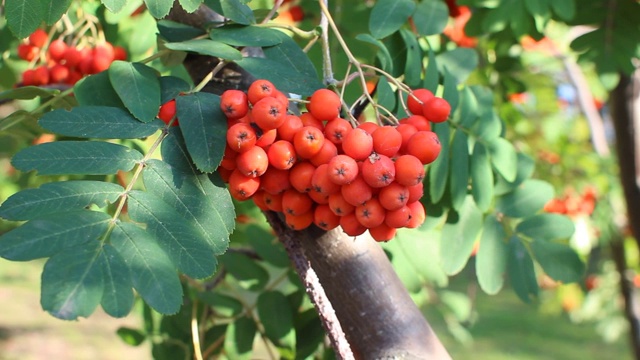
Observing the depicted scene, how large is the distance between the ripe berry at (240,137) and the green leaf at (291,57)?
14 cm

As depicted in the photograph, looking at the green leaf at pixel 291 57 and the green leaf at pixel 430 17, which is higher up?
the green leaf at pixel 291 57

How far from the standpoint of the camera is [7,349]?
4.60 meters

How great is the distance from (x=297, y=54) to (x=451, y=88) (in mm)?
365

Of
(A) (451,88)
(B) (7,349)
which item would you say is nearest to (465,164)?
(A) (451,88)

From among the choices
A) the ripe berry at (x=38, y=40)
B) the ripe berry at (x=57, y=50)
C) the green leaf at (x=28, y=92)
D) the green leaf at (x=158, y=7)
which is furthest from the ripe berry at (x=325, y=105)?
the ripe berry at (x=38, y=40)

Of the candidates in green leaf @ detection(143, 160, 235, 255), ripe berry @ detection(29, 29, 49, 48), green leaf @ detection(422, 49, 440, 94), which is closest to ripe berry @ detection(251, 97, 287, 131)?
green leaf @ detection(143, 160, 235, 255)

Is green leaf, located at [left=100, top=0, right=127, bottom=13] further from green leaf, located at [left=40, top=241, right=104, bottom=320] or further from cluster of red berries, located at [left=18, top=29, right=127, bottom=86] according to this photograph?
cluster of red berries, located at [left=18, top=29, right=127, bottom=86]

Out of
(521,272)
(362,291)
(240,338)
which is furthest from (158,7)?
(521,272)

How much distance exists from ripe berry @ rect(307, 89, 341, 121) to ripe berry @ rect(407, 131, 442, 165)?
3.9 inches

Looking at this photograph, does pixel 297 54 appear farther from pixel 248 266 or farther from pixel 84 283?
pixel 248 266

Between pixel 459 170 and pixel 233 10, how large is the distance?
466 mm

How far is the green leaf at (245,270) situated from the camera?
153 cm

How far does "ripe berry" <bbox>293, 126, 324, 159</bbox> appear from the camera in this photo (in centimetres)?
85

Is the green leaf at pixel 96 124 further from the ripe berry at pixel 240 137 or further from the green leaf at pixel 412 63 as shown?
the green leaf at pixel 412 63
